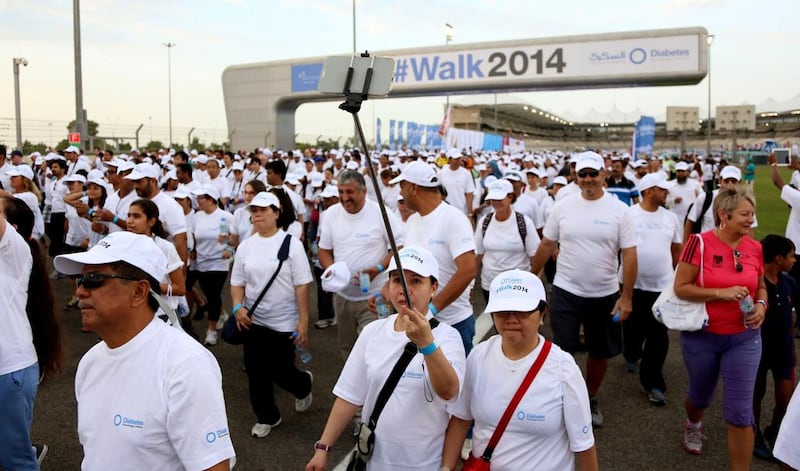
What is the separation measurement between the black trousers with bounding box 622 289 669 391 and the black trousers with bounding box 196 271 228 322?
171 inches

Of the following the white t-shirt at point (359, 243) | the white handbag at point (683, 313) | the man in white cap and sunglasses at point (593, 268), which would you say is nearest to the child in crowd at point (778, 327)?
the white handbag at point (683, 313)

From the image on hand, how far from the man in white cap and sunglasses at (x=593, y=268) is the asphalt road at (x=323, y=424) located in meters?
0.36

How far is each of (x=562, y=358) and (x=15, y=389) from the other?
2.72 metres

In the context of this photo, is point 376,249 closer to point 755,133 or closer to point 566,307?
point 566,307

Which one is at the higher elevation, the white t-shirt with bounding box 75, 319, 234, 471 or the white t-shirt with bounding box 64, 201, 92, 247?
the white t-shirt with bounding box 64, 201, 92, 247

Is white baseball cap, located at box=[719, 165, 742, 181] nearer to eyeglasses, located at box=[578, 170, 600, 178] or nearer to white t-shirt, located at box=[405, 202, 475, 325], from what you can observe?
eyeglasses, located at box=[578, 170, 600, 178]

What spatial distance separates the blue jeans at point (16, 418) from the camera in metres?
3.19

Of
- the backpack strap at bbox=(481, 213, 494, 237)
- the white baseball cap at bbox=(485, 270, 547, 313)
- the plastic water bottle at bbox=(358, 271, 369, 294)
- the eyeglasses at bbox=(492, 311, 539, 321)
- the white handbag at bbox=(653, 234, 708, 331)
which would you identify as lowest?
the white handbag at bbox=(653, 234, 708, 331)

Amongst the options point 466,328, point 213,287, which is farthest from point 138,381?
point 213,287

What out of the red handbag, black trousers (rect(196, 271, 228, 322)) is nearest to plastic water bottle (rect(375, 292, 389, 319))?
the red handbag

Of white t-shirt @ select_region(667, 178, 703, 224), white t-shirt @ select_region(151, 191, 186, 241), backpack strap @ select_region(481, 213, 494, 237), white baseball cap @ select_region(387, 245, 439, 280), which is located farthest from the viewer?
white t-shirt @ select_region(667, 178, 703, 224)

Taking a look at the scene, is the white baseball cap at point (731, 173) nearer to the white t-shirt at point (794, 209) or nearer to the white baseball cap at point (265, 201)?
the white t-shirt at point (794, 209)

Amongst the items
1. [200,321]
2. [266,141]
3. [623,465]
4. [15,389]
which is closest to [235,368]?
[200,321]

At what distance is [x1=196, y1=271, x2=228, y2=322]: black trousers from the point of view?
7109 millimetres
